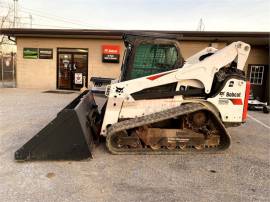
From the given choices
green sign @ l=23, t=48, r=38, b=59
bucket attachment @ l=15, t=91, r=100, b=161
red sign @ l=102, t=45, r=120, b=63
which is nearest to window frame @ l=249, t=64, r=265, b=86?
red sign @ l=102, t=45, r=120, b=63

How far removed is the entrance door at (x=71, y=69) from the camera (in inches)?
567

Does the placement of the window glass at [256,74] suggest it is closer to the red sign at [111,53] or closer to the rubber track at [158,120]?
the red sign at [111,53]

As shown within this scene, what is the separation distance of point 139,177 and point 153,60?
2.48 m

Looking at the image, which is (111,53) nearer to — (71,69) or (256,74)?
(71,69)

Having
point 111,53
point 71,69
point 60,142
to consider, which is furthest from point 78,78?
point 60,142

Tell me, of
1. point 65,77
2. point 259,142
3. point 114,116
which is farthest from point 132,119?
point 65,77

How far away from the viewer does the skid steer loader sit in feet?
15.4

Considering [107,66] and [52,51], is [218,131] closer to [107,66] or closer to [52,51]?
[107,66]

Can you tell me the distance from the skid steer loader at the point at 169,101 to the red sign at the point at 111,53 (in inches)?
346

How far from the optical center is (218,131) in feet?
15.9

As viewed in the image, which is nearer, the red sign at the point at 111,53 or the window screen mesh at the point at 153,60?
the window screen mesh at the point at 153,60

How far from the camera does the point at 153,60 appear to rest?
200 inches

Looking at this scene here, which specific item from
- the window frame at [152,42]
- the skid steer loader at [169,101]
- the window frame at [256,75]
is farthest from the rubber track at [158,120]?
the window frame at [256,75]

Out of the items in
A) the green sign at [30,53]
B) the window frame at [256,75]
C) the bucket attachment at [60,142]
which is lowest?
the bucket attachment at [60,142]
